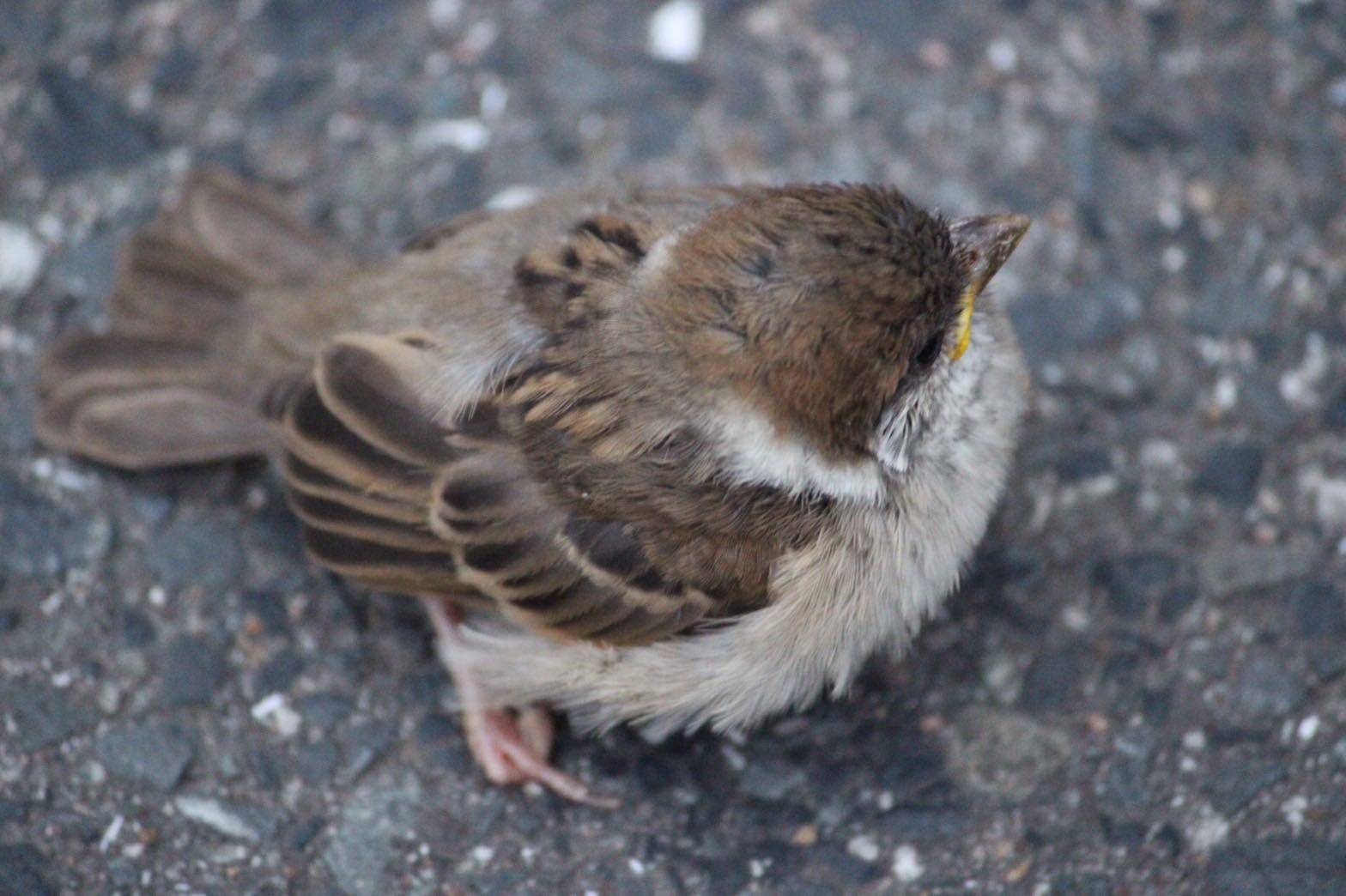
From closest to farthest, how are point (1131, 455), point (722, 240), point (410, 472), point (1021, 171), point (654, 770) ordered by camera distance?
point (722, 240)
point (410, 472)
point (654, 770)
point (1131, 455)
point (1021, 171)

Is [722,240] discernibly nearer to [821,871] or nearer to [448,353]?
[448,353]

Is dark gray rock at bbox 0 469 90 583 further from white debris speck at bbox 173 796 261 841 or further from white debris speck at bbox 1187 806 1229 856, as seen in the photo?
white debris speck at bbox 1187 806 1229 856

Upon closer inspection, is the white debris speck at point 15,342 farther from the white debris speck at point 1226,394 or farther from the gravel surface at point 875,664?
the white debris speck at point 1226,394

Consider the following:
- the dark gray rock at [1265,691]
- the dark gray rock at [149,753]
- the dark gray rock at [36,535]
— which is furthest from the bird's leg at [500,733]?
the dark gray rock at [1265,691]

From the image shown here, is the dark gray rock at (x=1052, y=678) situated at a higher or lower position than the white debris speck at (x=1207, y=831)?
higher

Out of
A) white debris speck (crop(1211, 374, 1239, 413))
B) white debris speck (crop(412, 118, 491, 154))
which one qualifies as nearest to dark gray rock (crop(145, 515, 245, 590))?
white debris speck (crop(412, 118, 491, 154))

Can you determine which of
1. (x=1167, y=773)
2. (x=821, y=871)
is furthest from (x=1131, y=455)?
(x=821, y=871)

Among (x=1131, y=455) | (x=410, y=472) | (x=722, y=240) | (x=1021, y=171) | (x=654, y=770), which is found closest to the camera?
(x=722, y=240)

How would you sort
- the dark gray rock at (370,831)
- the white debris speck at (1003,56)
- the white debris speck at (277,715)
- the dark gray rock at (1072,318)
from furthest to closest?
1. the white debris speck at (1003,56)
2. the dark gray rock at (1072,318)
3. the white debris speck at (277,715)
4. the dark gray rock at (370,831)
